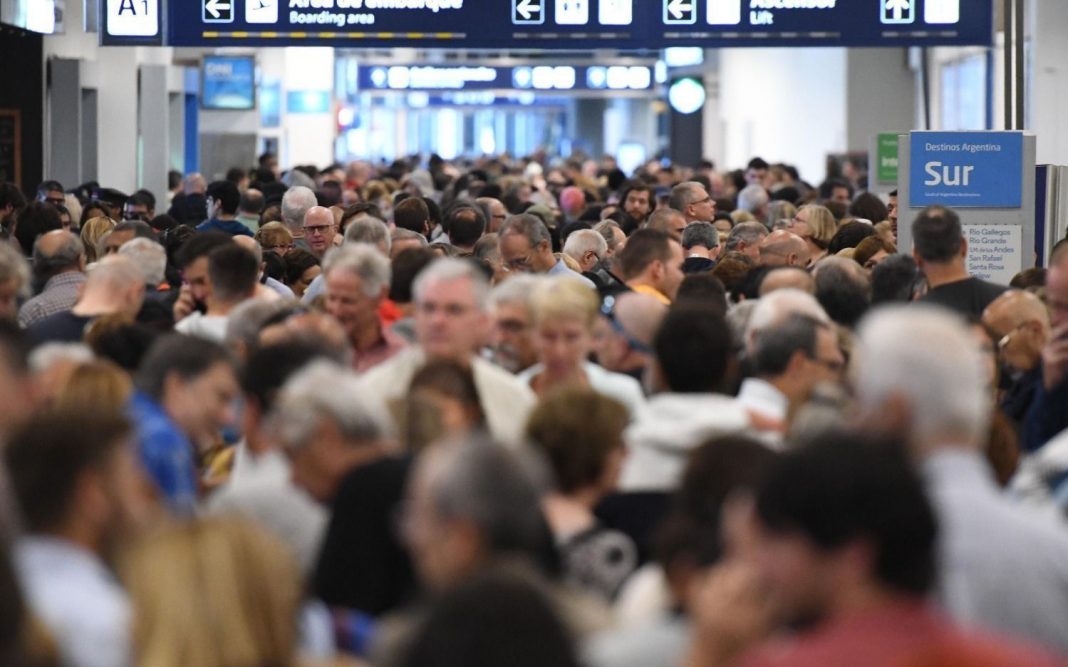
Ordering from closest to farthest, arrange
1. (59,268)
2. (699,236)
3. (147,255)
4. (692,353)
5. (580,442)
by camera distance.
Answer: (580,442)
(692,353)
(147,255)
(59,268)
(699,236)

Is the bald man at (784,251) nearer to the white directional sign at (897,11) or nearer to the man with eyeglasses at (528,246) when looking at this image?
the man with eyeglasses at (528,246)

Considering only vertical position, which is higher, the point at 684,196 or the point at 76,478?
the point at 684,196

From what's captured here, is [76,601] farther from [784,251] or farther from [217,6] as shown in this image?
[217,6]

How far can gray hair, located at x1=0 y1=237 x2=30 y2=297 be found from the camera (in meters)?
7.68

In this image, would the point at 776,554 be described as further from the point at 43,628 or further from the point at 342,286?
the point at 342,286

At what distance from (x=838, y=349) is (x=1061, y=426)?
707mm

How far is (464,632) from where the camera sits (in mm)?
2793

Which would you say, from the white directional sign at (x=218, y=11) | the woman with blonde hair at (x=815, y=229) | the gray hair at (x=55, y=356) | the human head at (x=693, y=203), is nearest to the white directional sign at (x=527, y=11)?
the white directional sign at (x=218, y=11)

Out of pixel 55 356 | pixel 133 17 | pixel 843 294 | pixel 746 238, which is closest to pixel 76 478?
pixel 55 356

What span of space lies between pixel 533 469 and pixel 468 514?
20 cm

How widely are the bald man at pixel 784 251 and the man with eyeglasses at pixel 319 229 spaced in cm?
297

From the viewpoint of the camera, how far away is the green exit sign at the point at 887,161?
734 inches

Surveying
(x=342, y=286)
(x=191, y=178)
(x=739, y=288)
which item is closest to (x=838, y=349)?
(x=342, y=286)

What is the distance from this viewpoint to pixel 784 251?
10.2 meters
